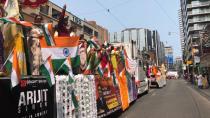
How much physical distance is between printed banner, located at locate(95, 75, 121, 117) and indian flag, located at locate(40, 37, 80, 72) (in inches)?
105

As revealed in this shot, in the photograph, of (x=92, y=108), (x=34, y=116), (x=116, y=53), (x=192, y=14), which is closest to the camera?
(x=34, y=116)

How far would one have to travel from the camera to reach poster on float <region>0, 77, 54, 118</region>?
6301mm

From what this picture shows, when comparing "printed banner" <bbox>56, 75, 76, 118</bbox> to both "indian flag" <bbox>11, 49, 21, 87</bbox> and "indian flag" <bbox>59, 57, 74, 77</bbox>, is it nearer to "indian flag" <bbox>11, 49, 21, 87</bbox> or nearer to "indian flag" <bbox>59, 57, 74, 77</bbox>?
"indian flag" <bbox>59, 57, 74, 77</bbox>

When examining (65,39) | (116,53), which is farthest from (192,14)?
(65,39)

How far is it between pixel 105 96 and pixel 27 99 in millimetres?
5963

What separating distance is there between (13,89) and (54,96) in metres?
1.80

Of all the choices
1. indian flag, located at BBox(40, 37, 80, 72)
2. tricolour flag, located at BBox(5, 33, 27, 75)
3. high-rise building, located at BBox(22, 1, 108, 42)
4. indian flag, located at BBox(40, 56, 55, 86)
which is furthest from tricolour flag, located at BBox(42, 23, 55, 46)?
high-rise building, located at BBox(22, 1, 108, 42)

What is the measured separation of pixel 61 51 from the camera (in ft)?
27.6

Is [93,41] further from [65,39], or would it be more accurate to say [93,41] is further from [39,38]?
[39,38]

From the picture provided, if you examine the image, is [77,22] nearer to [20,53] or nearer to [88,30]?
[88,30]

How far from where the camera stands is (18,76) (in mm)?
6359

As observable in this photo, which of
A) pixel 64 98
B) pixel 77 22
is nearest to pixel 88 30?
pixel 77 22

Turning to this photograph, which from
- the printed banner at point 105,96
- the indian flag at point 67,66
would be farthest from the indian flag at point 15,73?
the printed banner at point 105,96

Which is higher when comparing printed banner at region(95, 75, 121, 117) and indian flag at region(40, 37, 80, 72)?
indian flag at region(40, 37, 80, 72)
